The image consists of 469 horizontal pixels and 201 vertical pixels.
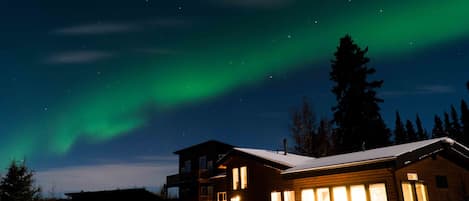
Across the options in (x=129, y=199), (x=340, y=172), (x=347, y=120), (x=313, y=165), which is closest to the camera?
(x=340, y=172)

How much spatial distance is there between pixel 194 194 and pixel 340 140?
56.9 ft

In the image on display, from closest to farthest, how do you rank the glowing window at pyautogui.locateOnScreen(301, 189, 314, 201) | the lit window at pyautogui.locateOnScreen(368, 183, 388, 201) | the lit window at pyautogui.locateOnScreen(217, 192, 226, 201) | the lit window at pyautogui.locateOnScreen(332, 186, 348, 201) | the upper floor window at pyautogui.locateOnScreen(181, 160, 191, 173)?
the lit window at pyautogui.locateOnScreen(368, 183, 388, 201), the lit window at pyautogui.locateOnScreen(332, 186, 348, 201), the glowing window at pyautogui.locateOnScreen(301, 189, 314, 201), the lit window at pyautogui.locateOnScreen(217, 192, 226, 201), the upper floor window at pyautogui.locateOnScreen(181, 160, 191, 173)

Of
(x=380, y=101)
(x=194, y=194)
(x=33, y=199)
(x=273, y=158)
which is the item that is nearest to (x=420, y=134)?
(x=380, y=101)

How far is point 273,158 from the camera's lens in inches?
965

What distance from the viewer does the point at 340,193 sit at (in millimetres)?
19719

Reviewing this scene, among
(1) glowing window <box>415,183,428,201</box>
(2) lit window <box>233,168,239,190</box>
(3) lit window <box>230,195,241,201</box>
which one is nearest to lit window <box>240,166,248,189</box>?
(2) lit window <box>233,168,239,190</box>

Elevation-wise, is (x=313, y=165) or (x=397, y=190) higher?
(x=313, y=165)

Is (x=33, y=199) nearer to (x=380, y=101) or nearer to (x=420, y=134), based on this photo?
(x=380, y=101)

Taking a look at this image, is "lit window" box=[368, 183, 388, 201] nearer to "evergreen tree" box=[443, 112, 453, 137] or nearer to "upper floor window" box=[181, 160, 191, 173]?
"upper floor window" box=[181, 160, 191, 173]

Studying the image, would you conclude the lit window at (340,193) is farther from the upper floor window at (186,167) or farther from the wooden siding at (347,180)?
the upper floor window at (186,167)

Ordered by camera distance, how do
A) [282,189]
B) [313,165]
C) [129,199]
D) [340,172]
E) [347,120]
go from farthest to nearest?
[347,120], [129,199], [282,189], [313,165], [340,172]

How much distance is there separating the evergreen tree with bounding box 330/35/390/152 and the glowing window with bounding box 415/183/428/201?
19.5 m

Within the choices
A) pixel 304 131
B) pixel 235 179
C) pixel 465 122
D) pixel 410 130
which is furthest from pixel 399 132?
pixel 235 179

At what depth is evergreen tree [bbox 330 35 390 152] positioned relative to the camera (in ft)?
126
